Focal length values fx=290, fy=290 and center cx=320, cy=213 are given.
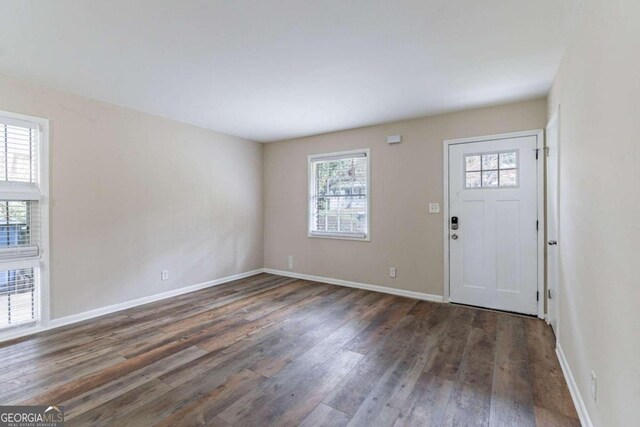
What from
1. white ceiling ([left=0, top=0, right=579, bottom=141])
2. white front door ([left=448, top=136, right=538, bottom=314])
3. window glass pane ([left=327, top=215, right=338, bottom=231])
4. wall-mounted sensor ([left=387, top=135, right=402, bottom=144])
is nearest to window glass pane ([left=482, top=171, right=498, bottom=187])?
white front door ([left=448, top=136, right=538, bottom=314])

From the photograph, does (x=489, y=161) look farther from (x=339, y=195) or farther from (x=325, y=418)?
(x=325, y=418)

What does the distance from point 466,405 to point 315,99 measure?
3.11m

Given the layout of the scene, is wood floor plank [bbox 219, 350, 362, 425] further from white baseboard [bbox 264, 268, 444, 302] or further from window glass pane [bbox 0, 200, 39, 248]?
window glass pane [bbox 0, 200, 39, 248]

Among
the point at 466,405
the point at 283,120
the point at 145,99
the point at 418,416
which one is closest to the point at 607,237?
the point at 466,405

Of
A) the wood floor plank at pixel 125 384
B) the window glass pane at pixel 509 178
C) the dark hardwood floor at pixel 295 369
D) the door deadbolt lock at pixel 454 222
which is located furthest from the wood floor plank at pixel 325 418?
the window glass pane at pixel 509 178

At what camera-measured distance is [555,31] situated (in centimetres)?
207

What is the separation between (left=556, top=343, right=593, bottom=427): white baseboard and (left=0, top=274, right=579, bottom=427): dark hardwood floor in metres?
0.05

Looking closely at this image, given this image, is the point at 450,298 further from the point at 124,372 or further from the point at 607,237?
the point at 124,372

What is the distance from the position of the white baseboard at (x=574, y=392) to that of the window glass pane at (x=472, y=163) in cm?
209

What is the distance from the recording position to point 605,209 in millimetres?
1397

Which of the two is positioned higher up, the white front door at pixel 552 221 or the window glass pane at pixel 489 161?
the window glass pane at pixel 489 161

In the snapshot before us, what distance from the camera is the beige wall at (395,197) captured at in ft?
12.2

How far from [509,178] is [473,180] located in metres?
0.38

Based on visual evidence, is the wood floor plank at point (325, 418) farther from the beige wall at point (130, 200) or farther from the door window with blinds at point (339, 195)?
the beige wall at point (130, 200)
